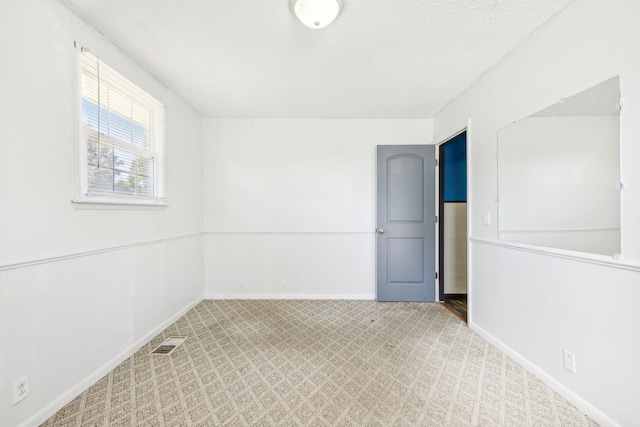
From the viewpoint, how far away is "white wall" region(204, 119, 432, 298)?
336 cm

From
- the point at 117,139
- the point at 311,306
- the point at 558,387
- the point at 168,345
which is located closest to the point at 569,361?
the point at 558,387

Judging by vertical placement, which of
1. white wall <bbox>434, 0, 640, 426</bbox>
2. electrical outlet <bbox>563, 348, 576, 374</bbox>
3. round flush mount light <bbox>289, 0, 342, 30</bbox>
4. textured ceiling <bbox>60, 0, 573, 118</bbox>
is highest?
textured ceiling <bbox>60, 0, 573, 118</bbox>

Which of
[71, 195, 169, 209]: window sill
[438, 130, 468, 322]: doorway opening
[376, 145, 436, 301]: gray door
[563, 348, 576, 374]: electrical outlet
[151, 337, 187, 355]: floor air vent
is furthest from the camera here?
[438, 130, 468, 322]: doorway opening

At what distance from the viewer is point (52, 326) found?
146 centimetres

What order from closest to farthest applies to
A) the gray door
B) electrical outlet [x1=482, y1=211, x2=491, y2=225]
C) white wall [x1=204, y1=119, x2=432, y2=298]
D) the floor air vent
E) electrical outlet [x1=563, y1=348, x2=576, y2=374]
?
1. electrical outlet [x1=563, y1=348, x2=576, y2=374]
2. the floor air vent
3. electrical outlet [x1=482, y1=211, x2=491, y2=225]
4. the gray door
5. white wall [x1=204, y1=119, x2=432, y2=298]

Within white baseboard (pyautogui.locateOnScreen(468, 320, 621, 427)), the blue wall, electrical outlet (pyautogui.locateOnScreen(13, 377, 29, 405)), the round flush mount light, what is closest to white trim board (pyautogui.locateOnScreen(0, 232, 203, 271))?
electrical outlet (pyautogui.locateOnScreen(13, 377, 29, 405))

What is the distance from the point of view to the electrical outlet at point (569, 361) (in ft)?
5.00

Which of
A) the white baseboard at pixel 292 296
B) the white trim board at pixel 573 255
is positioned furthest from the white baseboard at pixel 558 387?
the white baseboard at pixel 292 296

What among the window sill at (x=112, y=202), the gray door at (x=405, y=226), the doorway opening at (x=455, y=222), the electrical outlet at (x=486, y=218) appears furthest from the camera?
→ the doorway opening at (x=455, y=222)

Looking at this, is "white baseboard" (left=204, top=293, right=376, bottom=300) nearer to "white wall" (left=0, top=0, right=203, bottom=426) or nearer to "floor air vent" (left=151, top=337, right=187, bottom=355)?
"floor air vent" (left=151, top=337, right=187, bottom=355)

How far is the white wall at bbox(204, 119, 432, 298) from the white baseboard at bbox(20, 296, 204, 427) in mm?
1114

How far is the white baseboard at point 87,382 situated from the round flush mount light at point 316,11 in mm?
2755

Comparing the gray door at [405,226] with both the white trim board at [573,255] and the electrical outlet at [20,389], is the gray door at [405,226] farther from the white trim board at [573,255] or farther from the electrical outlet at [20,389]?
the electrical outlet at [20,389]

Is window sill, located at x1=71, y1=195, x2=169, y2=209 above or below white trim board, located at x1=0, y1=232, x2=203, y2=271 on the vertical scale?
above
